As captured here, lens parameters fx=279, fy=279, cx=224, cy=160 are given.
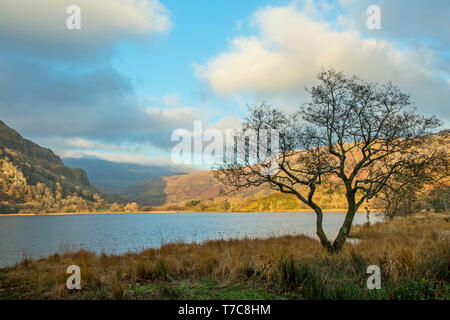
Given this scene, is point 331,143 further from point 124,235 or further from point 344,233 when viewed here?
point 124,235

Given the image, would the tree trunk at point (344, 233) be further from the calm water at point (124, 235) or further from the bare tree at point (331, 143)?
the calm water at point (124, 235)

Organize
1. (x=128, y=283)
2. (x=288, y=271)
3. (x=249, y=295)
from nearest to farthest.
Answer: (x=249, y=295) → (x=288, y=271) → (x=128, y=283)

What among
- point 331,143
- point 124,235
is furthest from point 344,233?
point 124,235

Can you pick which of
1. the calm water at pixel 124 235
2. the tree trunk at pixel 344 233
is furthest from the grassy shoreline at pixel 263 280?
the calm water at pixel 124 235

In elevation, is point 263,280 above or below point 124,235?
above

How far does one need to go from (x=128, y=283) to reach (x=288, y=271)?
4980 mm

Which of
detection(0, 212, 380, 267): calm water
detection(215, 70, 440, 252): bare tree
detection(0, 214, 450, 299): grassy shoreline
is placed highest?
detection(215, 70, 440, 252): bare tree

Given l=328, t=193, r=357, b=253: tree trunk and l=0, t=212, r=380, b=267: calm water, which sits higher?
l=328, t=193, r=357, b=253: tree trunk

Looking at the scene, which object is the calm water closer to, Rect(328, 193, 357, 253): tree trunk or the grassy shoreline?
the grassy shoreline

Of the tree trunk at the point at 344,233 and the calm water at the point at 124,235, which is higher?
the tree trunk at the point at 344,233

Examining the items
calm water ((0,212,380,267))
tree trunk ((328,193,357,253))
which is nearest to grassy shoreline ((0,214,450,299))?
tree trunk ((328,193,357,253))

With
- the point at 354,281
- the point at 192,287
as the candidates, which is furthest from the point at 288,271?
the point at 192,287
